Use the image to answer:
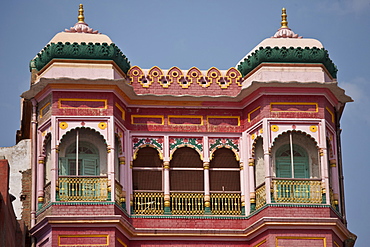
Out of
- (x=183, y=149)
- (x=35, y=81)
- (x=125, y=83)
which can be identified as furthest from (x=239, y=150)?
(x=35, y=81)

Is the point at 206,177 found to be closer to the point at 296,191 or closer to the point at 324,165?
the point at 296,191

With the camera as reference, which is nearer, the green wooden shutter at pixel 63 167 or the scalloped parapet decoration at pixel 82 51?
the green wooden shutter at pixel 63 167

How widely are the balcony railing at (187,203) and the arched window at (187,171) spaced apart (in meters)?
0.38

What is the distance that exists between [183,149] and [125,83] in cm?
237

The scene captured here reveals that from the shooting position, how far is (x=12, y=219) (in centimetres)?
2930

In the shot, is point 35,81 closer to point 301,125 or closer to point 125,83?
point 125,83

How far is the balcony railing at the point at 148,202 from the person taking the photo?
32.0m

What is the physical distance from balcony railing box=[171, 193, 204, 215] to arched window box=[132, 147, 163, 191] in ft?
1.72

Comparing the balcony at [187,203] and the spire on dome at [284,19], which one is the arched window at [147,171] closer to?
the balcony at [187,203]

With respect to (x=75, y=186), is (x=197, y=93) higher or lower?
higher

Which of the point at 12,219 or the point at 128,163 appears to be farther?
the point at 128,163

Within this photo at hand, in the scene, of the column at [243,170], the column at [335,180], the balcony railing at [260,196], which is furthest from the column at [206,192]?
the column at [335,180]

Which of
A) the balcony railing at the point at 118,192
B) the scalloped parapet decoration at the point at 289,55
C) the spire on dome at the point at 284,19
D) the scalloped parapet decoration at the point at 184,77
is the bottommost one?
the balcony railing at the point at 118,192

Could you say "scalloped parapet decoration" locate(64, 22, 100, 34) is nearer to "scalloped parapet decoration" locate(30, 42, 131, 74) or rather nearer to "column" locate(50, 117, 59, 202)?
"scalloped parapet decoration" locate(30, 42, 131, 74)
